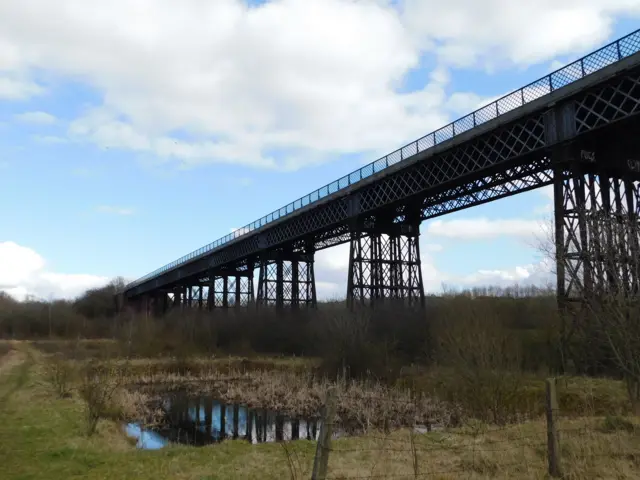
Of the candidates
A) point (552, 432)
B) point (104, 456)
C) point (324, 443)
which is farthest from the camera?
point (104, 456)

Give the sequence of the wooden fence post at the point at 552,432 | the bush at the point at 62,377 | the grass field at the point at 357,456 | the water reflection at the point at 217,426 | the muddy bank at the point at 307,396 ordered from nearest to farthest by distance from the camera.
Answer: the wooden fence post at the point at 552,432
the grass field at the point at 357,456
the water reflection at the point at 217,426
the muddy bank at the point at 307,396
the bush at the point at 62,377

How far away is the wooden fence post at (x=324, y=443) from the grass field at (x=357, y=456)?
4.23 feet

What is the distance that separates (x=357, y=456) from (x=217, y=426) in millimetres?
11422

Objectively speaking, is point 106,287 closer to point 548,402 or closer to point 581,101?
point 581,101

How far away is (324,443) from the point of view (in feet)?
19.5

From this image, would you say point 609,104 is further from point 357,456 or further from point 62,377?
point 62,377

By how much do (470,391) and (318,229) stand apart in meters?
26.5

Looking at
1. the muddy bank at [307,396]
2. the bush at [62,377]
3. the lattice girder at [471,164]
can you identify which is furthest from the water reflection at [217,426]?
the lattice girder at [471,164]

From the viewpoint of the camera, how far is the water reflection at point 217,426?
17.3 meters

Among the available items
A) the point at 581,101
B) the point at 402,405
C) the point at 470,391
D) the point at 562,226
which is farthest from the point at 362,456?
the point at 581,101

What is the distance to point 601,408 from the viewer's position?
15.1m

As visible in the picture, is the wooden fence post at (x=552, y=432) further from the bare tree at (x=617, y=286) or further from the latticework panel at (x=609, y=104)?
the latticework panel at (x=609, y=104)

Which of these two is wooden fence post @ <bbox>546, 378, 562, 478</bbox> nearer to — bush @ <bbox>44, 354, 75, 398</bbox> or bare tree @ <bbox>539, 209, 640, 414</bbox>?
bare tree @ <bbox>539, 209, 640, 414</bbox>

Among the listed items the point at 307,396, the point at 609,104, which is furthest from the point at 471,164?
the point at 307,396
